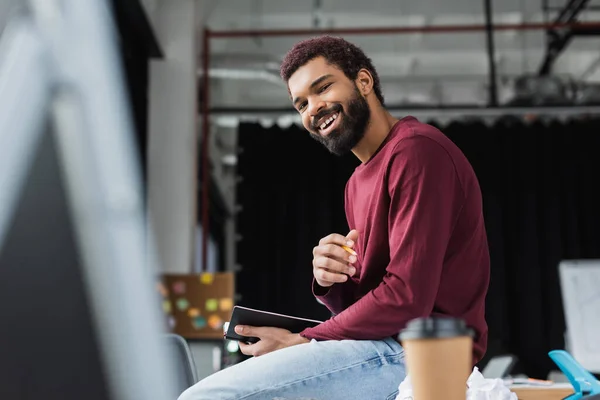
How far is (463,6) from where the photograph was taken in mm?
6473

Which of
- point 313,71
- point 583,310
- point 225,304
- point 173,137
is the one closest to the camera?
point 313,71

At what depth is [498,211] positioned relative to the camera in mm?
6164

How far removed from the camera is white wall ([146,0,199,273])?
550 centimetres

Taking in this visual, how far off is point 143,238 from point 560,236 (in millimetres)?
3337

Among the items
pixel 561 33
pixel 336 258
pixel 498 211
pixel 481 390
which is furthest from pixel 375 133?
pixel 561 33

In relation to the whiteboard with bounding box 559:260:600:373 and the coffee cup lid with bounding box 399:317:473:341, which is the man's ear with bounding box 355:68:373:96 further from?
the whiteboard with bounding box 559:260:600:373

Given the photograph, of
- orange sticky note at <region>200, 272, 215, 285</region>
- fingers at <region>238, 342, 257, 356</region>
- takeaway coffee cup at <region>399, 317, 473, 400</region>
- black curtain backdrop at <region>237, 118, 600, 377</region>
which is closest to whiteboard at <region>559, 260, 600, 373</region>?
black curtain backdrop at <region>237, 118, 600, 377</region>

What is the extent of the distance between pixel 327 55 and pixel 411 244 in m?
0.43

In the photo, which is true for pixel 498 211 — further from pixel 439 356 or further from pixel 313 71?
pixel 439 356

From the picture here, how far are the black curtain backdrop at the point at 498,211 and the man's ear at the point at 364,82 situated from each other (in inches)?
184

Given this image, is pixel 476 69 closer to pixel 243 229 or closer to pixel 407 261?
pixel 243 229

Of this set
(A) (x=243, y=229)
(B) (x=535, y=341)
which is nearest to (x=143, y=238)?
(A) (x=243, y=229)

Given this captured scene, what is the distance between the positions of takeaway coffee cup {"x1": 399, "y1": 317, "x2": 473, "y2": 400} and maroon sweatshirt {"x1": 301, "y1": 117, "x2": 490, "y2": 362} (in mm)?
340

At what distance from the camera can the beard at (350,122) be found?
54.7 inches
